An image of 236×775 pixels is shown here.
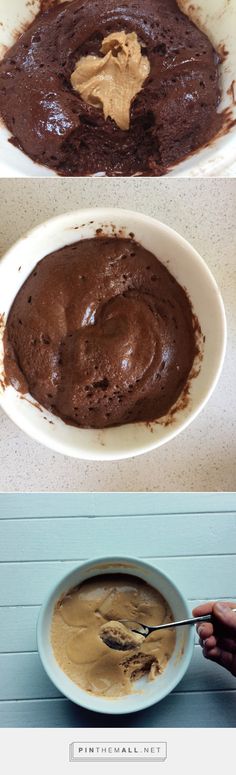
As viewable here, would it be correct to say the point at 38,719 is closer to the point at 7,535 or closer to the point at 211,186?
the point at 7,535

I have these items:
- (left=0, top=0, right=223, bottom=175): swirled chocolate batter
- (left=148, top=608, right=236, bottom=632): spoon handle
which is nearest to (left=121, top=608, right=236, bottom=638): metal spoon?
(left=148, top=608, right=236, bottom=632): spoon handle

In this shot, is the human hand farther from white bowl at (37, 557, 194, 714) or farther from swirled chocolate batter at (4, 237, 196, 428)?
swirled chocolate batter at (4, 237, 196, 428)

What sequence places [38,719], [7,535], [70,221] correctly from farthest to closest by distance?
[7,535] < [38,719] < [70,221]

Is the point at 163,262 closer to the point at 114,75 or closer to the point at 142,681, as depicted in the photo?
the point at 114,75

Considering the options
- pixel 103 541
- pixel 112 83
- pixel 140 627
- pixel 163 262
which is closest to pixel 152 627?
pixel 140 627
